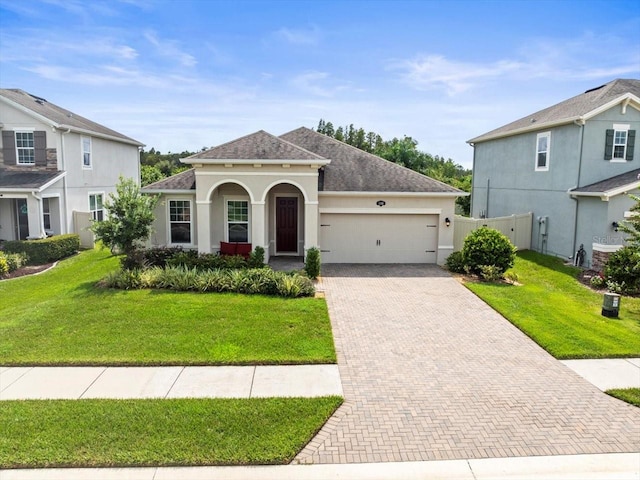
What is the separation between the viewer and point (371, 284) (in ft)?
50.1

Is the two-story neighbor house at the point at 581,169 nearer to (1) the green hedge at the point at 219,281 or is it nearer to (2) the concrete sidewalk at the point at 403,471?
(1) the green hedge at the point at 219,281

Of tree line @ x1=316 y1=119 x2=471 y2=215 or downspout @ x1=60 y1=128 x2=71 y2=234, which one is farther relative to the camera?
tree line @ x1=316 y1=119 x2=471 y2=215

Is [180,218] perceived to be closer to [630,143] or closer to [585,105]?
[585,105]

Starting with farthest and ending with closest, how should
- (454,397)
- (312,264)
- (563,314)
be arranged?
1. (312,264)
2. (563,314)
3. (454,397)

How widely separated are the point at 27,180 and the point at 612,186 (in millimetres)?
23797

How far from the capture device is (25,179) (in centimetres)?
2014

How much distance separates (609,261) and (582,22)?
7.67m

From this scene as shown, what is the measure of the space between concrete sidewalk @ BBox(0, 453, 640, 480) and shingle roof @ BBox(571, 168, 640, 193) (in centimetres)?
1295

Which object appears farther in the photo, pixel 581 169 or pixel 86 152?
pixel 86 152

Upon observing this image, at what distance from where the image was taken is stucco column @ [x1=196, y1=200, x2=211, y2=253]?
16625mm

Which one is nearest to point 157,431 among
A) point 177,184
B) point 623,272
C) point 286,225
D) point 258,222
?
point 258,222

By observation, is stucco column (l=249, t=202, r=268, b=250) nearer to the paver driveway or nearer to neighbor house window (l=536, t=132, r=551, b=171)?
the paver driveway

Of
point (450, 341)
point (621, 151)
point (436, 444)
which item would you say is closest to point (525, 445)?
point (436, 444)

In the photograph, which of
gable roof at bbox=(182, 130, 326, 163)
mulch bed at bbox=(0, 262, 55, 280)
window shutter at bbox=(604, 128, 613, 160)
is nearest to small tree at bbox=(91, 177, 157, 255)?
gable roof at bbox=(182, 130, 326, 163)
